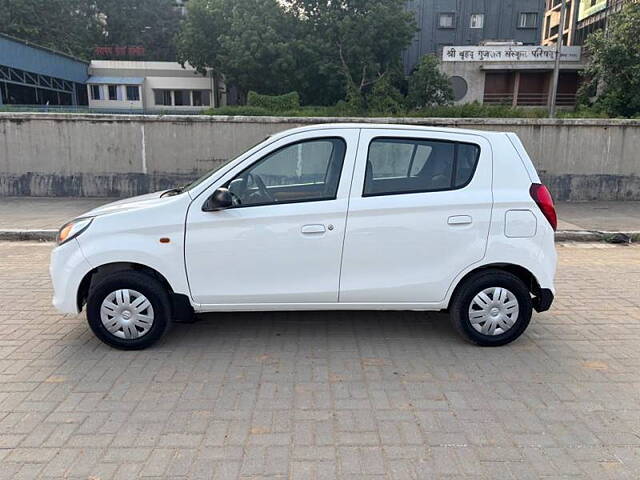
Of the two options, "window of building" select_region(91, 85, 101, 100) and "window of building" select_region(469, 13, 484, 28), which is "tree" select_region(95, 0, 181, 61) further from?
"window of building" select_region(469, 13, 484, 28)

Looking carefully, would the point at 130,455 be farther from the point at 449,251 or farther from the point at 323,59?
the point at 323,59

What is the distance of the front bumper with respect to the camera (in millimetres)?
3709

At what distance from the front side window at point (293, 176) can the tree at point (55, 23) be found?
5027 centimetres

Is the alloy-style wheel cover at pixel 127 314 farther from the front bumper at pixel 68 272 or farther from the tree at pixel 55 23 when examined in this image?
the tree at pixel 55 23

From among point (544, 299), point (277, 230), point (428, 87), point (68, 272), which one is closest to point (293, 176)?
point (277, 230)

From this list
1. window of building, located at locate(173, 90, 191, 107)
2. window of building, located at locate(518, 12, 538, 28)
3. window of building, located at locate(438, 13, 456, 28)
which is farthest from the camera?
window of building, located at locate(173, 90, 191, 107)

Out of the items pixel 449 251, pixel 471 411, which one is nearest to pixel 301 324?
pixel 449 251

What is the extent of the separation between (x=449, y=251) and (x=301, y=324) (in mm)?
1566

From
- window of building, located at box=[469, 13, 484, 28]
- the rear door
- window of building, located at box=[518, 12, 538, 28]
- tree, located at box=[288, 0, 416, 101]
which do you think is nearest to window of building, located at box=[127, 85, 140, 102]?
tree, located at box=[288, 0, 416, 101]

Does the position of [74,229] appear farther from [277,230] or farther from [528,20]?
[528,20]

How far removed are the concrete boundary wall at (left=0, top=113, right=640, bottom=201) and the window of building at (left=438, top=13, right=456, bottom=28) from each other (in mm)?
34817

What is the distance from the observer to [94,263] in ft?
12.1

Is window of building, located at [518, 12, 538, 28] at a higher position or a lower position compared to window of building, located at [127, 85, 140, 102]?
higher

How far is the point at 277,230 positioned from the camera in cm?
368
